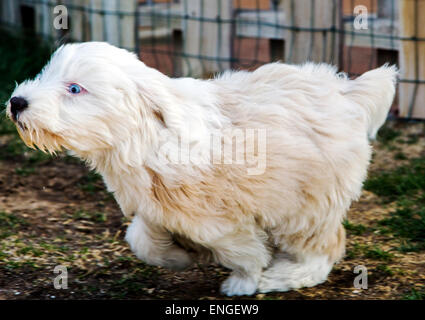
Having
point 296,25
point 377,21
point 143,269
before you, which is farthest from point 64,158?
point 377,21

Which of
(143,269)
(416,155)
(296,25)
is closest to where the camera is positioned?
(143,269)

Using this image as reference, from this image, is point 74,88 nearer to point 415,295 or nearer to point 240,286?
point 240,286

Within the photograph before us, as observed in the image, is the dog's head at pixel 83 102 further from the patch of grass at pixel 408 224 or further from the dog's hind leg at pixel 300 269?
the patch of grass at pixel 408 224

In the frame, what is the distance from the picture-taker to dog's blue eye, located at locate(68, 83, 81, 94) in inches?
115

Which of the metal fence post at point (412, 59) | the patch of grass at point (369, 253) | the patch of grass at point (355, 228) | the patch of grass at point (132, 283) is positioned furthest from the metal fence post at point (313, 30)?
the patch of grass at point (132, 283)

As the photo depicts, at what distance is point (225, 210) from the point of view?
10.5ft

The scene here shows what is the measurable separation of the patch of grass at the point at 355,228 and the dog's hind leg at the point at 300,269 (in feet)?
2.34

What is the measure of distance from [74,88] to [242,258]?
1.11 metres

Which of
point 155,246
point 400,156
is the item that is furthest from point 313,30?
point 155,246

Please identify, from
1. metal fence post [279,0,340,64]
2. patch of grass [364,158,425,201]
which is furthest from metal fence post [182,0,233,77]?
patch of grass [364,158,425,201]

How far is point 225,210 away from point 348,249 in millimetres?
1179

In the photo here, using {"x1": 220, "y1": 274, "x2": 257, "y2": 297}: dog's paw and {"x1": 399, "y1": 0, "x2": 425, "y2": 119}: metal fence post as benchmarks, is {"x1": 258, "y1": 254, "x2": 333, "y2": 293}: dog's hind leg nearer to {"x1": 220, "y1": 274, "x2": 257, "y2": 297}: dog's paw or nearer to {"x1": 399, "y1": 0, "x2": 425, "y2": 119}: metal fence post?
{"x1": 220, "y1": 274, "x2": 257, "y2": 297}: dog's paw

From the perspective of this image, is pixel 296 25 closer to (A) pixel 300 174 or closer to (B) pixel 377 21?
(B) pixel 377 21

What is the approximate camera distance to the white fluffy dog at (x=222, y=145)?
2.94 m
